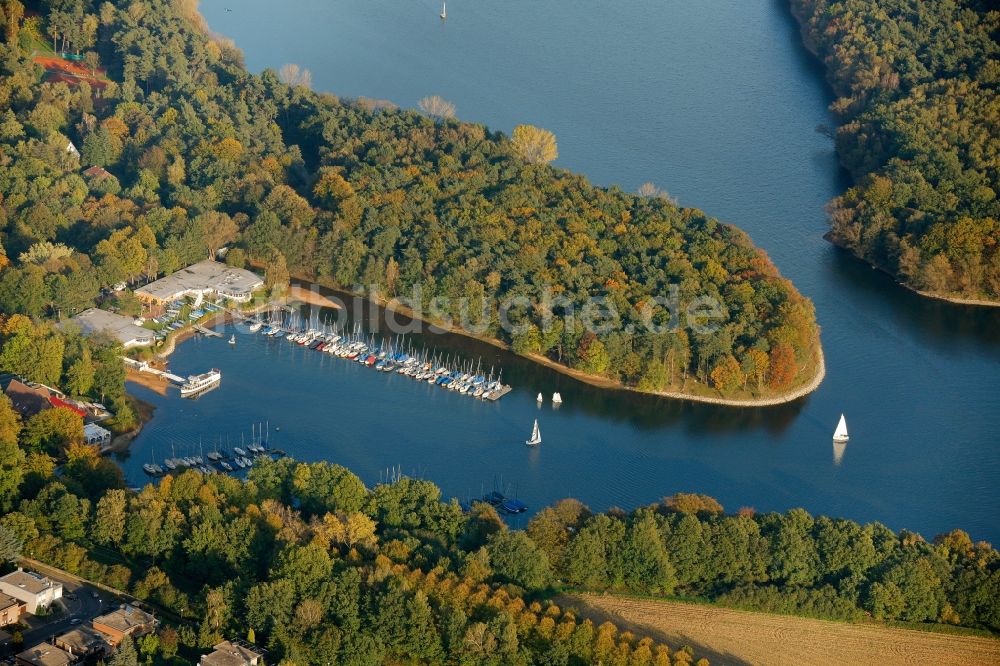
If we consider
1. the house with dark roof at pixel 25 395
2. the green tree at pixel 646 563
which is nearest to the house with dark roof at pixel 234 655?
the green tree at pixel 646 563

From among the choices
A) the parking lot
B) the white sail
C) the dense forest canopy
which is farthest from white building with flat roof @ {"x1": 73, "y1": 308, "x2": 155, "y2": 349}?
the white sail

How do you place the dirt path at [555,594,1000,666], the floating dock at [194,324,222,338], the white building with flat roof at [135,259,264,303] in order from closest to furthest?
the dirt path at [555,594,1000,666]
the floating dock at [194,324,222,338]
the white building with flat roof at [135,259,264,303]

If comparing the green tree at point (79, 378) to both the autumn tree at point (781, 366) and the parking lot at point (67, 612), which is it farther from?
the autumn tree at point (781, 366)

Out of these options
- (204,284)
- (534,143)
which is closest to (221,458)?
(204,284)

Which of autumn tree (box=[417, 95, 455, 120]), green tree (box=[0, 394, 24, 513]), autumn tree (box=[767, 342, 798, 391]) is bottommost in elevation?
green tree (box=[0, 394, 24, 513])

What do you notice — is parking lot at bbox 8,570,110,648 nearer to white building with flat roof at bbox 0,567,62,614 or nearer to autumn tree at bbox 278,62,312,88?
white building with flat roof at bbox 0,567,62,614

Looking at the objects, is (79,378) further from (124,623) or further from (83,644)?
(83,644)
